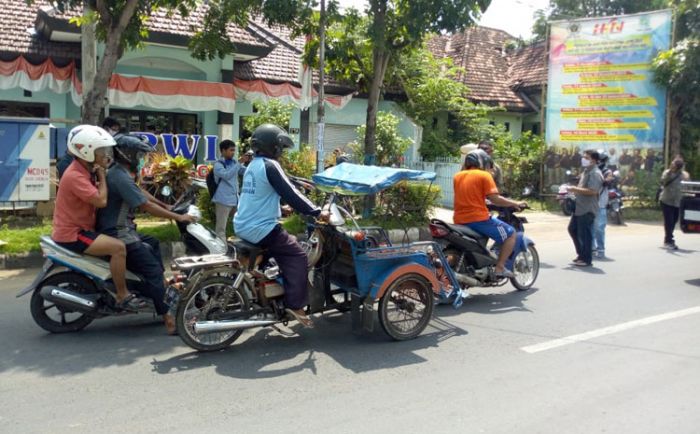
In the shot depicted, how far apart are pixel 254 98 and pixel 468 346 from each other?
12899mm

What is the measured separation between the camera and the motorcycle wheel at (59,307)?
18.2ft

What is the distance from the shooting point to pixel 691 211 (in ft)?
29.0

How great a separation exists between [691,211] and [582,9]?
22.7 metres

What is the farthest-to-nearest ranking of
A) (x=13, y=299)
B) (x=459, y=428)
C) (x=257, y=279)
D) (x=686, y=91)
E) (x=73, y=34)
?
A: (x=686, y=91), (x=73, y=34), (x=13, y=299), (x=257, y=279), (x=459, y=428)

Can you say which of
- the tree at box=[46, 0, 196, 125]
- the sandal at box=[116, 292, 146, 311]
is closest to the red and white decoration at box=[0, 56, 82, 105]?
the tree at box=[46, 0, 196, 125]

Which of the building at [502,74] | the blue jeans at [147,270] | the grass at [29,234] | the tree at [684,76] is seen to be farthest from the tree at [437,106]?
the blue jeans at [147,270]

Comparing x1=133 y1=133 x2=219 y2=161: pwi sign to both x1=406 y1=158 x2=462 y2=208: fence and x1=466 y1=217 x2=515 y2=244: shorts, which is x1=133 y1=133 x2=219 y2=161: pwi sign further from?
x1=466 y1=217 x2=515 y2=244: shorts

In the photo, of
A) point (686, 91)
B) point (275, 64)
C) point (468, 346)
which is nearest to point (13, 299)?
point (468, 346)

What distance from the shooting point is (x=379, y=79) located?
1198 centimetres

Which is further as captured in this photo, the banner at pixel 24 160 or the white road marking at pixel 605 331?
the banner at pixel 24 160

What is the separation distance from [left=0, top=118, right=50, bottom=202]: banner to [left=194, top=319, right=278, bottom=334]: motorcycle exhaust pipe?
7558 millimetres

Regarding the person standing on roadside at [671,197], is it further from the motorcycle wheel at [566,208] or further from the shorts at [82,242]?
the shorts at [82,242]

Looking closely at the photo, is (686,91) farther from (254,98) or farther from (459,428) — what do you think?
(459,428)

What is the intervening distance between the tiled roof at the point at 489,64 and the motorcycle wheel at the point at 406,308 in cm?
1810
